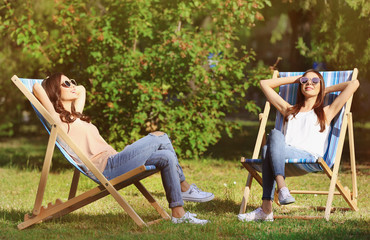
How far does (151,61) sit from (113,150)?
10.1 feet

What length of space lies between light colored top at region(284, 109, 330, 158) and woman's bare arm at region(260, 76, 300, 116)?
0.41 feet

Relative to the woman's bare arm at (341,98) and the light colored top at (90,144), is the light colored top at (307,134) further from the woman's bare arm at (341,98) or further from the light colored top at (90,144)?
the light colored top at (90,144)

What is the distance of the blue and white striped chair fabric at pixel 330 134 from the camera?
4281mm

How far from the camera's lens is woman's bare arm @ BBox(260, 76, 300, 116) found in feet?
16.3

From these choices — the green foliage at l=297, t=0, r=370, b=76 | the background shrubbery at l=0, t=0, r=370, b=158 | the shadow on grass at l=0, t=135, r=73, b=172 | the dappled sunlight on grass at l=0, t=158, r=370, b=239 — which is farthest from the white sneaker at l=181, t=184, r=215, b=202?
the green foliage at l=297, t=0, r=370, b=76

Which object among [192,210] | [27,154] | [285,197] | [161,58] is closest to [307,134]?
[285,197]

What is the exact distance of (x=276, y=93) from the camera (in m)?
5.00

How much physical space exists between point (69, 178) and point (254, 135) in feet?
22.1

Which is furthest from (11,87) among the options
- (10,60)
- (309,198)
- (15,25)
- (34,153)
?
(309,198)

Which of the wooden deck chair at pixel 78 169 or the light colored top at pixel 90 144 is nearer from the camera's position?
the wooden deck chair at pixel 78 169

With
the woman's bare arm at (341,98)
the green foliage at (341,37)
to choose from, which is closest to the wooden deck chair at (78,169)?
the woman's bare arm at (341,98)

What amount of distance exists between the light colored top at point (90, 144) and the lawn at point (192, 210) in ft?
1.46

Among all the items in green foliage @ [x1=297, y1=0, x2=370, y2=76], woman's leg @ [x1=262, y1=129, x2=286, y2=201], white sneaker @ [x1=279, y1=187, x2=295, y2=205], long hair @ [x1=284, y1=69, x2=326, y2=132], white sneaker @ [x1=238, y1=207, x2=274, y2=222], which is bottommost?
white sneaker @ [x1=238, y1=207, x2=274, y2=222]

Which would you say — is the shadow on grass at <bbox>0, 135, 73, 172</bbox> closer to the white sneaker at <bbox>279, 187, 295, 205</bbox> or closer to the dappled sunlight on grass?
the dappled sunlight on grass
